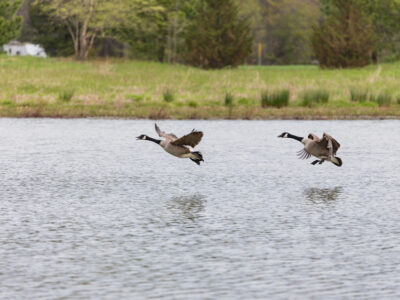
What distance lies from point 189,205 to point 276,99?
67.3 ft

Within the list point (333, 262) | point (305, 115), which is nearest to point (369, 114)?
point (305, 115)

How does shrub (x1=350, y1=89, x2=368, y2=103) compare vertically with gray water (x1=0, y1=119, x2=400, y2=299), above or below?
above

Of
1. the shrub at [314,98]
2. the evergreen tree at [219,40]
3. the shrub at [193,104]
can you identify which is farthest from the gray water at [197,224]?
the evergreen tree at [219,40]

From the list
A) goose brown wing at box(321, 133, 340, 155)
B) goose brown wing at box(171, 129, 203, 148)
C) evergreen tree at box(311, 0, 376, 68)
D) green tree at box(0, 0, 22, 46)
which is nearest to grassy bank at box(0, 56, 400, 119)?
evergreen tree at box(311, 0, 376, 68)

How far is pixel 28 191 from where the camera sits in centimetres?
1240

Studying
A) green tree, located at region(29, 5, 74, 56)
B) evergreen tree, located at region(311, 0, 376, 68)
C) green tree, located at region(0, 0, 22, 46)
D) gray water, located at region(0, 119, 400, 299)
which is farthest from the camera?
green tree, located at region(29, 5, 74, 56)

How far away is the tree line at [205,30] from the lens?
58.4m

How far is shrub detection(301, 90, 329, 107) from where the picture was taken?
3184 centimetres

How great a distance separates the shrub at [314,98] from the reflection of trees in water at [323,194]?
1906cm

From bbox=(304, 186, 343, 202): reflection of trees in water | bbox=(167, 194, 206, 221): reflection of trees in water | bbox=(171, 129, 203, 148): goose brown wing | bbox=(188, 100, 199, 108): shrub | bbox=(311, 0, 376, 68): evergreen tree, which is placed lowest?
bbox=(167, 194, 206, 221): reflection of trees in water

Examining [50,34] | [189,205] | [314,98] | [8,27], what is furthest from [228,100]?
[50,34]

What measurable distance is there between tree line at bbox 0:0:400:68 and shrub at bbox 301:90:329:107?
979 inches

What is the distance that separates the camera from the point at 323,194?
1227 cm

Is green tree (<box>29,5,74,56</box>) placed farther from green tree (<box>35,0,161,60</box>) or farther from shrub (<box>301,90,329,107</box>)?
shrub (<box>301,90,329,107</box>)
